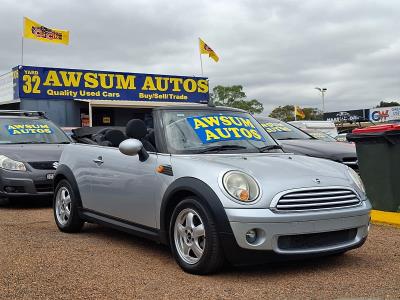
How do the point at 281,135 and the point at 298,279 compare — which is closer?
the point at 298,279

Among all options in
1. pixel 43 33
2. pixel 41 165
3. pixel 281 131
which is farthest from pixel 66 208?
pixel 43 33

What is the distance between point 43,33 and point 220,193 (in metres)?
20.6

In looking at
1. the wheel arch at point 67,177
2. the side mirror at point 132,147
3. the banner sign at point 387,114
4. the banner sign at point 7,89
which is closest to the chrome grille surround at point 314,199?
the side mirror at point 132,147

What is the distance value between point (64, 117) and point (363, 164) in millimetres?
16070

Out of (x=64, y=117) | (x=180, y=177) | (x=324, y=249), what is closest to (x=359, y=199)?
(x=324, y=249)

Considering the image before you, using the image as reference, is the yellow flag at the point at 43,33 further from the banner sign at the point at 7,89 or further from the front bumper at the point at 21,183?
the front bumper at the point at 21,183

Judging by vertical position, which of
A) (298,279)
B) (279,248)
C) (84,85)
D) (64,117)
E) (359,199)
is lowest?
(298,279)

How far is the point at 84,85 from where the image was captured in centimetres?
2198

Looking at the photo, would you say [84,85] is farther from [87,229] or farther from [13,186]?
[87,229]

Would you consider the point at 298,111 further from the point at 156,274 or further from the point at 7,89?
the point at 156,274

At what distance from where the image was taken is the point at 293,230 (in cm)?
409

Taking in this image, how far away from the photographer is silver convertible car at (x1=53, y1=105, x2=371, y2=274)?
4.08 metres

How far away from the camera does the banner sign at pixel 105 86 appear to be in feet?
67.7

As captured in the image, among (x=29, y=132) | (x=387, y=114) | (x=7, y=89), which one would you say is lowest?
(x=29, y=132)
